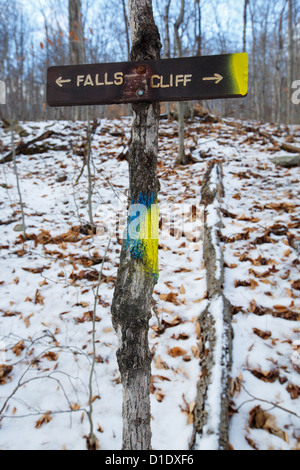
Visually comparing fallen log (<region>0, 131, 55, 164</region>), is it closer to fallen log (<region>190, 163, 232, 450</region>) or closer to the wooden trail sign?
fallen log (<region>190, 163, 232, 450</region>)

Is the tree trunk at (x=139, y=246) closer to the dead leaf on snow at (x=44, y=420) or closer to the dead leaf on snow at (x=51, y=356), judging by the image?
the dead leaf on snow at (x=44, y=420)

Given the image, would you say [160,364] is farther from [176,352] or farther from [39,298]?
[39,298]

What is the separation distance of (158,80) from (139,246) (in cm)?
77

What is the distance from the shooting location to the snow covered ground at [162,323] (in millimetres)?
1937

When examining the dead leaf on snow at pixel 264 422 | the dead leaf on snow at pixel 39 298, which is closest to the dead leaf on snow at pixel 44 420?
the dead leaf on snow at pixel 39 298

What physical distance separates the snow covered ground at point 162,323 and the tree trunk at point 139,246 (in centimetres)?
56

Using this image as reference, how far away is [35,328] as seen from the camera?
2.71 meters

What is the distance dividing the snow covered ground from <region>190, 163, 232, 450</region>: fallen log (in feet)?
0.38

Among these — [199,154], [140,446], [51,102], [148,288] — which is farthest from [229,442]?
[199,154]

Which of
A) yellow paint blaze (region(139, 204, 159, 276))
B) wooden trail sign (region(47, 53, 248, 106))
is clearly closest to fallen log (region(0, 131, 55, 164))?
wooden trail sign (region(47, 53, 248, 106))

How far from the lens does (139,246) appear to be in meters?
1.36

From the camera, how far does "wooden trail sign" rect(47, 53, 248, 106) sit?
1203mm

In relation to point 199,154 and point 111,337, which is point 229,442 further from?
point 199,154
